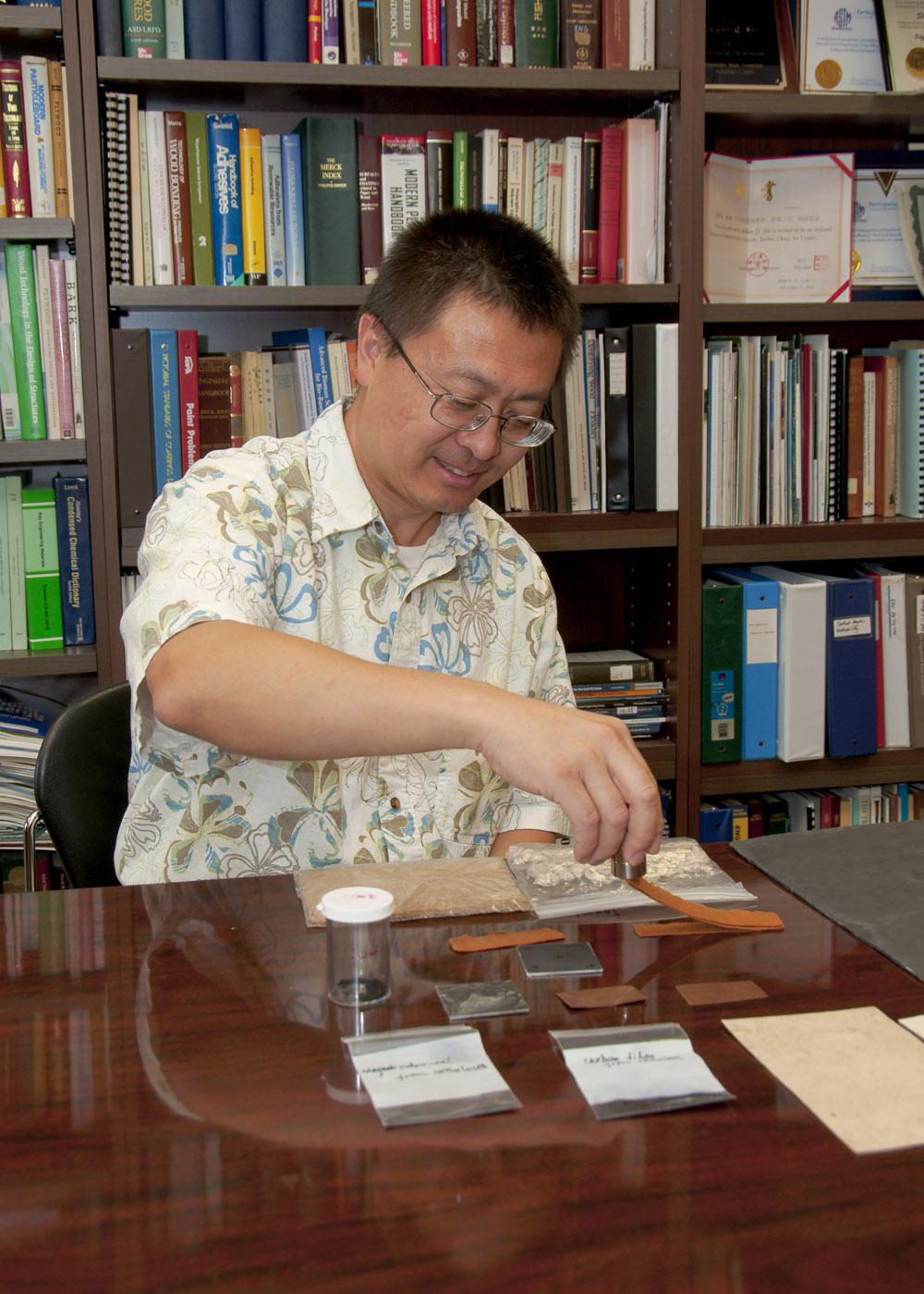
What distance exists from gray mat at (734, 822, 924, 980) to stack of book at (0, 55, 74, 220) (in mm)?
1631

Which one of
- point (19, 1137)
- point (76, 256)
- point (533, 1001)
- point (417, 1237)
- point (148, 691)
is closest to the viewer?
point (417, 1237)

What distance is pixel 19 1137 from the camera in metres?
0.74

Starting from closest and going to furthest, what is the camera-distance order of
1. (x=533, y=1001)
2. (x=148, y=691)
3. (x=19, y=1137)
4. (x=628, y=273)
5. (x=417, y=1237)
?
(x=417, y=1237) < (x=19, y=1137) < (x=533, y=1001) < (x=148, y=691) < (x=628, y=273)

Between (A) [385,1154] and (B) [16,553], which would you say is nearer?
(A) [385,1154]

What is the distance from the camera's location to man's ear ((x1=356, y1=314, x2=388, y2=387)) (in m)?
1.41

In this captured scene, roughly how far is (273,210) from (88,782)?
126 centimetres

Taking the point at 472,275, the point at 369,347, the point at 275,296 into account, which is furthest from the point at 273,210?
the point at 472,275

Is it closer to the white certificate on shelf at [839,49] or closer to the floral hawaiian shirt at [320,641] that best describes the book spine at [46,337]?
the floral hawaiian shirt at [320,641]

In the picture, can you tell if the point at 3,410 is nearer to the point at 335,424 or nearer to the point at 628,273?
the point at 335,424

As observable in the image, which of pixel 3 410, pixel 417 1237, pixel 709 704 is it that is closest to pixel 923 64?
pixel 709 704

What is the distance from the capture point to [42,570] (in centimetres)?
222

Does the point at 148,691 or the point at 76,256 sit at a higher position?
the point at 76,256

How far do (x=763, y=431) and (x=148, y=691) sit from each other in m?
1.58

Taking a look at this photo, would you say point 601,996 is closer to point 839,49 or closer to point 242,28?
point 242,28
